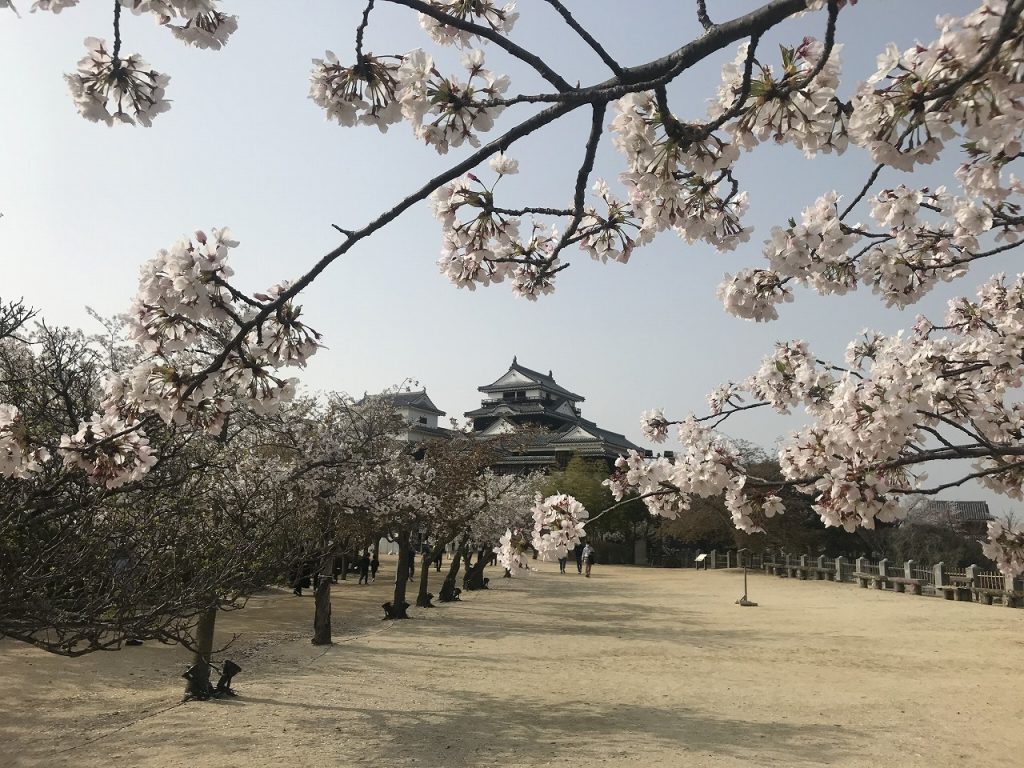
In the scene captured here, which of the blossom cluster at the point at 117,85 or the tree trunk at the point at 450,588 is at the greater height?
the blossom cluster at the point at 117,85

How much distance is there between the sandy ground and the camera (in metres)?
6.20

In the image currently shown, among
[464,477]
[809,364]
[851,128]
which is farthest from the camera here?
[464,477]

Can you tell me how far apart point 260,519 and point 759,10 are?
8289 millimetres

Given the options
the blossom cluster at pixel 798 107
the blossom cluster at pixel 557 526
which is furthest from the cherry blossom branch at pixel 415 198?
the blossom cluster at pixel 557 526

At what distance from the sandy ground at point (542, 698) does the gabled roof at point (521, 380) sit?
4145cm

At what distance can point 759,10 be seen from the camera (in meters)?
2.15

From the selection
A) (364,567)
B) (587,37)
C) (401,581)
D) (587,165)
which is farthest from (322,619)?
(364,567)

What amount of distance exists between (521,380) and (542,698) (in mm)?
48729

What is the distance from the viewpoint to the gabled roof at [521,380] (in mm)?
56438

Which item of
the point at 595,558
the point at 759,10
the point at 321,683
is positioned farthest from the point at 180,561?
the point at 595,558

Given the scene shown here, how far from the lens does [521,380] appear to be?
56.8m

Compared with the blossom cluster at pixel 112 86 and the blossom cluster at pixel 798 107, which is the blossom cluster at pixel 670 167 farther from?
the blossom cluster at pixel 112 86

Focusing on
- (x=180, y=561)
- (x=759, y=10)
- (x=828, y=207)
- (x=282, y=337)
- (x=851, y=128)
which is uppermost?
(x=828, y=207)

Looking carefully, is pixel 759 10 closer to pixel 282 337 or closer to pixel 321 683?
pixel 282 337
